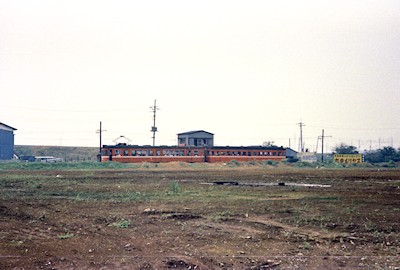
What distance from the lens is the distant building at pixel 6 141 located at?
97.4m

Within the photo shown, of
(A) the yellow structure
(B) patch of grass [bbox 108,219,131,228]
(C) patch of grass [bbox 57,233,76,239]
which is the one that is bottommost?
(C) patch of grass [bbox 57,233,76,239]

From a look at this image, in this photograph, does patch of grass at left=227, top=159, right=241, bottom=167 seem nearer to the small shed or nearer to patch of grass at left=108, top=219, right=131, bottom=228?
the small shed

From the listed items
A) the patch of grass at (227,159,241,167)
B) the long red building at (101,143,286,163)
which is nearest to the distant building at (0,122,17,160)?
the long red building at (101,143,286,163)

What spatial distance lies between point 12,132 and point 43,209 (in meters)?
86.6

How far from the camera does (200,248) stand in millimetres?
13742

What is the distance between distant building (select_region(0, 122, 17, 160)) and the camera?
97438 mm

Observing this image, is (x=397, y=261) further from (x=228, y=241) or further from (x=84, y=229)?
Answer: (x=84, y=229)

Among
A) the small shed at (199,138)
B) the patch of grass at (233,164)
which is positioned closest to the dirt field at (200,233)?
the patch of grass at (233,164)

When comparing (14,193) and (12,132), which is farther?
(12,132)

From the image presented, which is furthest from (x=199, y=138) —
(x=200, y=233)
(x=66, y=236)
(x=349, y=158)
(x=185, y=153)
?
(x=66, y=236)

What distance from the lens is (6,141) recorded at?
326 feet

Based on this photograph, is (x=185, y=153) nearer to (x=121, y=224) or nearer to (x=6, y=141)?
(x=6, y=141)

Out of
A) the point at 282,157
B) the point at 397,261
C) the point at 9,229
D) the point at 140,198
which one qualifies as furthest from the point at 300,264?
the point at 282,157

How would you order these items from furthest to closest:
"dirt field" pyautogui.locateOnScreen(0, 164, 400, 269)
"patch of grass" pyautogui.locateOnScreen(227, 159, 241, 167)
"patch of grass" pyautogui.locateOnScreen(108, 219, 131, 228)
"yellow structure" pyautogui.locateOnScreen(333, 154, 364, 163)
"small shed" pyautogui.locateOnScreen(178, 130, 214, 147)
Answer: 1. "yellow structure" pyautogui.locateOnScreen(333, 154, 364, 163)
2. "small shed" pyautogui.locateOnScreen(178, 130, 214, 147)
3. "patch of grass" pyautogui.locateOnScreen(227, 159, 241, 167)
4. "patch of grass" pyautogui.locateOnScreen(108, 219, 131, 228)
5. "dirt field" pyautogui.locateOnScreen(0, 164, 400, 269)
